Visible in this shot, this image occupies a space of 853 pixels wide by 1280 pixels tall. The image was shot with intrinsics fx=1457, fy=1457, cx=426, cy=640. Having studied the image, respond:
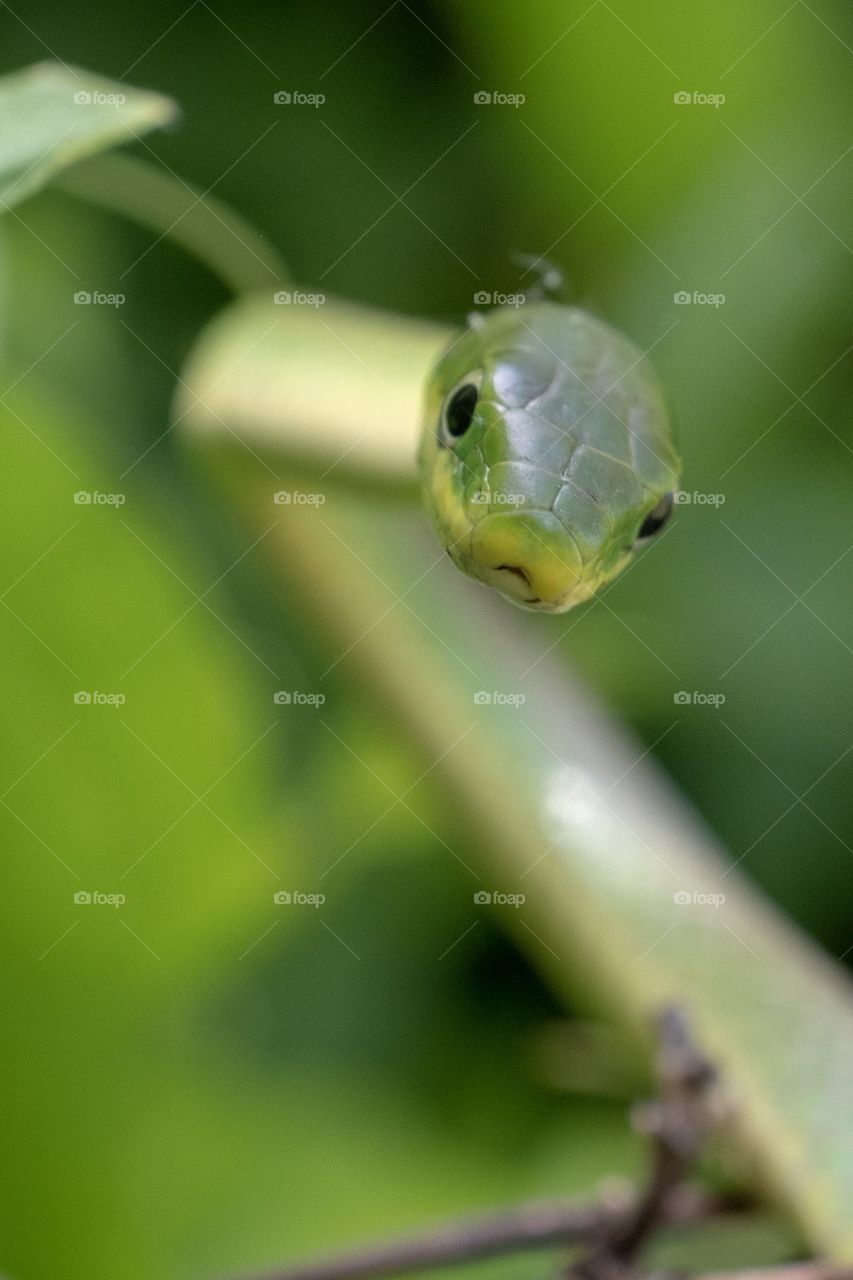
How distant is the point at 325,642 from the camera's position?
7.38 feet

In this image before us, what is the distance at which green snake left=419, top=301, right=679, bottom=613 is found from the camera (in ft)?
3.91

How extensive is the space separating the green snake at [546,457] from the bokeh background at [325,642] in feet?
1.94

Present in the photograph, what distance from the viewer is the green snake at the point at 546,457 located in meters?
1.19

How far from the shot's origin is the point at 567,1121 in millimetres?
2043

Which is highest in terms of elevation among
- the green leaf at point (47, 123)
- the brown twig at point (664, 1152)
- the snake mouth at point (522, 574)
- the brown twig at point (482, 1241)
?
the green leaf at point (47, 123)

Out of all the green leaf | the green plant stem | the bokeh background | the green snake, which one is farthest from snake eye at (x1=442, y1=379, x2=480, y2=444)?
the green plant stem

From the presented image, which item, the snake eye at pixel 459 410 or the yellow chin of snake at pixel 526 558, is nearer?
the yellow chin of snake at pixel 526 558

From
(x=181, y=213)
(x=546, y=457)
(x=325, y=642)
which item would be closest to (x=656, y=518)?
(x=546, y=457)

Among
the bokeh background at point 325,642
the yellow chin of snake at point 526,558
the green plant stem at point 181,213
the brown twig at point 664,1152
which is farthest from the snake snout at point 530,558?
the green plant stem at point 181,213

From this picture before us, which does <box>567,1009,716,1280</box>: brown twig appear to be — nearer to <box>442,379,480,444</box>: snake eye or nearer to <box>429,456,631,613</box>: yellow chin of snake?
<box>429,456,631,613</box>: yellow chin of snake

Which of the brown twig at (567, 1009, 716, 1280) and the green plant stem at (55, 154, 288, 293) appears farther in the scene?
the green plant stem at (55, 154, 288, 293)

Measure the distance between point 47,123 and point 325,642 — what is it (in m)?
1.34

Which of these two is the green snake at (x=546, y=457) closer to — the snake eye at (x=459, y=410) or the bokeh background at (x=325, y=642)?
the snake eye at (x=459, y=410)

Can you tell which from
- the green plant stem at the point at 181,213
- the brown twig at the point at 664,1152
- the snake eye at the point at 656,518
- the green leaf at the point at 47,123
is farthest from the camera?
the green plant stem at the point at 181,213
